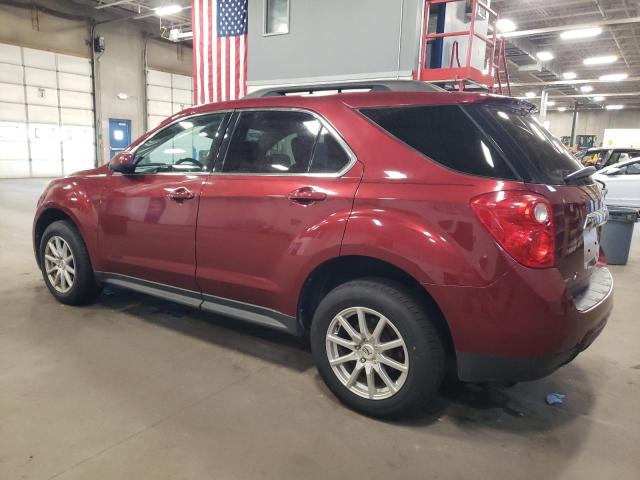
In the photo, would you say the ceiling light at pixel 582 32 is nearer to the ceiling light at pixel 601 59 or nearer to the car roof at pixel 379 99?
the ceiling light at pixel 601 59

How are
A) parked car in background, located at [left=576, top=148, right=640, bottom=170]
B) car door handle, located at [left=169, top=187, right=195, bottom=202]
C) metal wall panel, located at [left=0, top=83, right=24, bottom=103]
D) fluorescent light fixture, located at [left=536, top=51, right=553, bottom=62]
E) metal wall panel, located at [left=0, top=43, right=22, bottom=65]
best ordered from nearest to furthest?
car door handle, located at [left=169, top=187, right=195, bottom=202]
parked car in background, located at [left=576, top=148, right=640, bottom=170]
metal wall panel, located at [left=0, top=43, right=22, bottom=65]
metal wall panel, located at [left=0, top=83, right=24, bottom=103]
fluorescent light fixture, located at [left=536, top=51, right=553, bottom=62]

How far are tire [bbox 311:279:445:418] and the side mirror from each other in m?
1.76

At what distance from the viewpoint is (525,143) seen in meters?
2.22

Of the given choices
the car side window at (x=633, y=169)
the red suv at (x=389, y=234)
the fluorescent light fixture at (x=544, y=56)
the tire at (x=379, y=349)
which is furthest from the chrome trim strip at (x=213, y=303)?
the fluorescent light fixture at (x=544, y=56)

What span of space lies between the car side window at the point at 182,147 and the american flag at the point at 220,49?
12.5 ft

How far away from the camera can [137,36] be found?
19.9m

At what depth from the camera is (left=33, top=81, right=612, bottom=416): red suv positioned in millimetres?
2018

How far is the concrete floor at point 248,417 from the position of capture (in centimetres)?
205

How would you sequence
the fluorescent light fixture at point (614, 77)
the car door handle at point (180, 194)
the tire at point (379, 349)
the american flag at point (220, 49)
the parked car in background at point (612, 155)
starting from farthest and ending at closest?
the fluorescent light fixture at point (614, 77) → the parked car in background at point (612, 155) → the american flag at point (220, 49) → the car door handle at point (180, 194) → the tire at point (379, 349)

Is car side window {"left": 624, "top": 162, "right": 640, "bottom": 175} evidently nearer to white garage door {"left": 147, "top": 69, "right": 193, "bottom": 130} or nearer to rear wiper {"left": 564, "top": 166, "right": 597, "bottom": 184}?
rear wiper {"left": 564, "top": 166, "right": 597, "bottom": 184}

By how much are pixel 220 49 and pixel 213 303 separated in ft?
18.2

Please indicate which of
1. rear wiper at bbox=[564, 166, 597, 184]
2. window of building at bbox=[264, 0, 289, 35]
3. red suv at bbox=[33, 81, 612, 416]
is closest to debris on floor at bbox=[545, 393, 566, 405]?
red suv at bbox=[33, 81, 612, 416]

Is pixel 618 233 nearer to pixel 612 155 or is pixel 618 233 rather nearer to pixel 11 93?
pixel 612 155

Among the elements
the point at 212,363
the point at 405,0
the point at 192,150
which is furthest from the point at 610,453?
the point at 405,0
